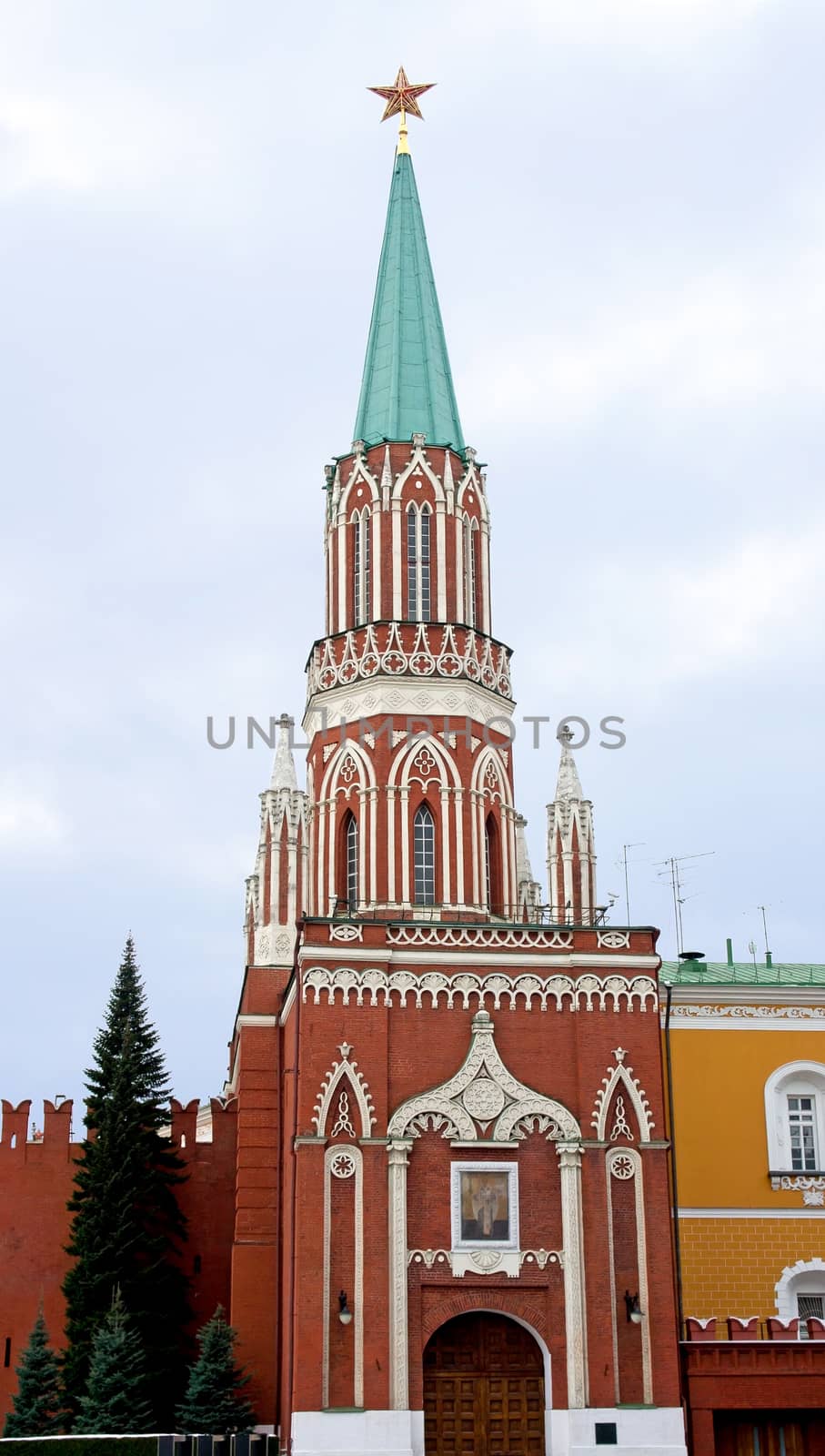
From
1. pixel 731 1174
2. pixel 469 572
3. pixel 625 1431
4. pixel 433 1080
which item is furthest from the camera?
pixel 469 572

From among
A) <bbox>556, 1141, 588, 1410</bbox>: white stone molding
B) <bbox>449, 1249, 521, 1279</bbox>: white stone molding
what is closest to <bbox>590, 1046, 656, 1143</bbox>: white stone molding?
<bbox>556, 1141, 588, 1410</bbox>: white stone molding

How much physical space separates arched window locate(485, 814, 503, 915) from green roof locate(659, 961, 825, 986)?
5543mm

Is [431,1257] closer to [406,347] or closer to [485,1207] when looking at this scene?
[485,1207]

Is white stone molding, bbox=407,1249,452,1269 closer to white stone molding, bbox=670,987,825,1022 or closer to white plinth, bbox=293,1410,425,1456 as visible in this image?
white plinth, bbox=293,1410,425,1456

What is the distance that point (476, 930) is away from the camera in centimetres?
3716

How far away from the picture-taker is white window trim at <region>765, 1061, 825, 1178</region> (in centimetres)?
4091

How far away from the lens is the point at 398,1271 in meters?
34.6

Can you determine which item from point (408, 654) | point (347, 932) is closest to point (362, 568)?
point (408, 654)

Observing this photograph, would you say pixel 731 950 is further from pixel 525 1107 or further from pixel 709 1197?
pixel 525 1107

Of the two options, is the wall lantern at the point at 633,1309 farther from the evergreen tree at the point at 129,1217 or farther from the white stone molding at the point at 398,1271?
the evergreen tree at the point at 129,1217

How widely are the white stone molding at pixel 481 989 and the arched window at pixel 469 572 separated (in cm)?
939

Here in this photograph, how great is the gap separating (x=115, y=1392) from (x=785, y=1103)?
16183 mm

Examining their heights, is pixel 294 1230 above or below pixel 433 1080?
below

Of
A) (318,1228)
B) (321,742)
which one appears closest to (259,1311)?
(318,1228)
